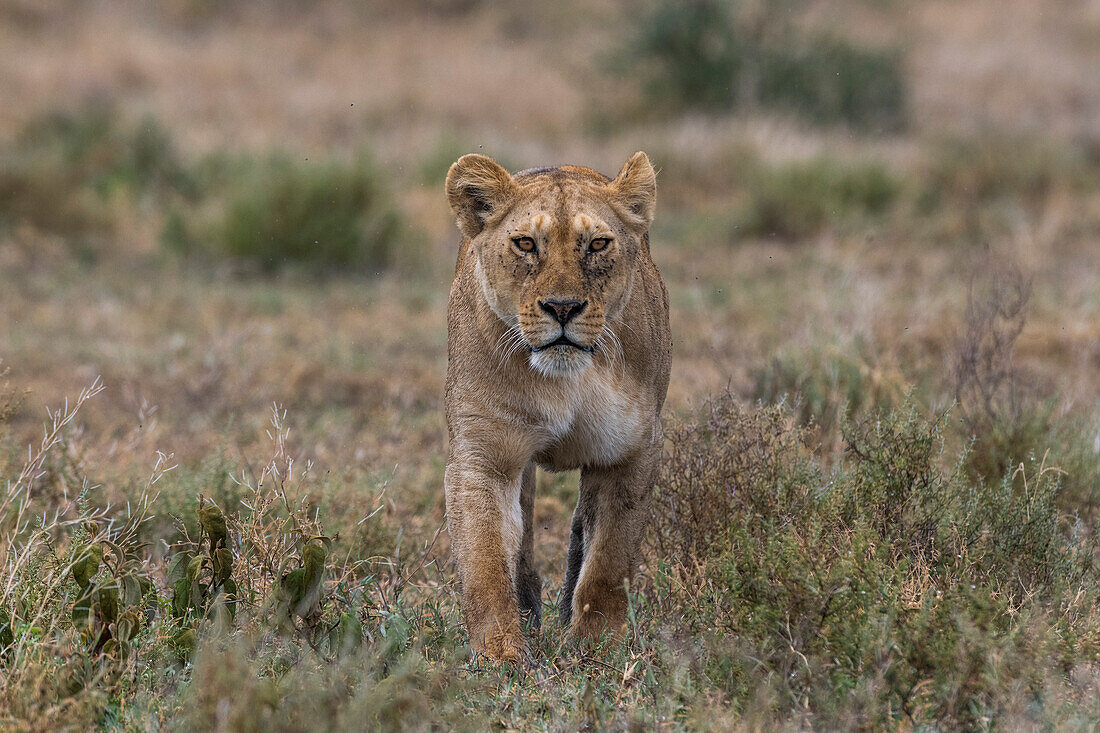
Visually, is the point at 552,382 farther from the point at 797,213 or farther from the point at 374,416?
the point at 797,213

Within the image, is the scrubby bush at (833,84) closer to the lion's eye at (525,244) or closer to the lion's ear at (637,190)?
the lion's ear at (637,190)

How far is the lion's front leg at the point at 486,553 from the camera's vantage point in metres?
3.83

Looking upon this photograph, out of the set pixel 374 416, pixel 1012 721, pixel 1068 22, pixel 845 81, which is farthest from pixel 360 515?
pixel 1068 22

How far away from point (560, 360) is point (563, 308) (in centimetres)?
18

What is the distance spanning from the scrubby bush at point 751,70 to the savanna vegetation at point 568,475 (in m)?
0.07

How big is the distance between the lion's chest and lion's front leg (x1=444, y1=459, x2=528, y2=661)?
221 millimetres

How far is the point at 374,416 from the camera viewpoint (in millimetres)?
7566

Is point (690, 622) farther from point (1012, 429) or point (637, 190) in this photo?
point (1012, 429)

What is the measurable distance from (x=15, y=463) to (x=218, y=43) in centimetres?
2547

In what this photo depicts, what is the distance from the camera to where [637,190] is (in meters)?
4.30

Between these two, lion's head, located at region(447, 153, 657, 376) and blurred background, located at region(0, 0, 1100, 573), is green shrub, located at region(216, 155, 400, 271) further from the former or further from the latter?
lion's head, located at region(447, 153, 657, 376)

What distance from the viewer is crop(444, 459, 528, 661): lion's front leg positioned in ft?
12.6

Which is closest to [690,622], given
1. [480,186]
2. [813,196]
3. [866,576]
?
[866,576]

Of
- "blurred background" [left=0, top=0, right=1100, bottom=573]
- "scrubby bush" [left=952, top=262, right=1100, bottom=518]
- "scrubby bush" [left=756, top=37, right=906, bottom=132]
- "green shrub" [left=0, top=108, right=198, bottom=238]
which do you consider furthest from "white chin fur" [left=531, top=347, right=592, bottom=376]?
"scrubby bush" [left=756, top=37, right=906, bottom=132]
